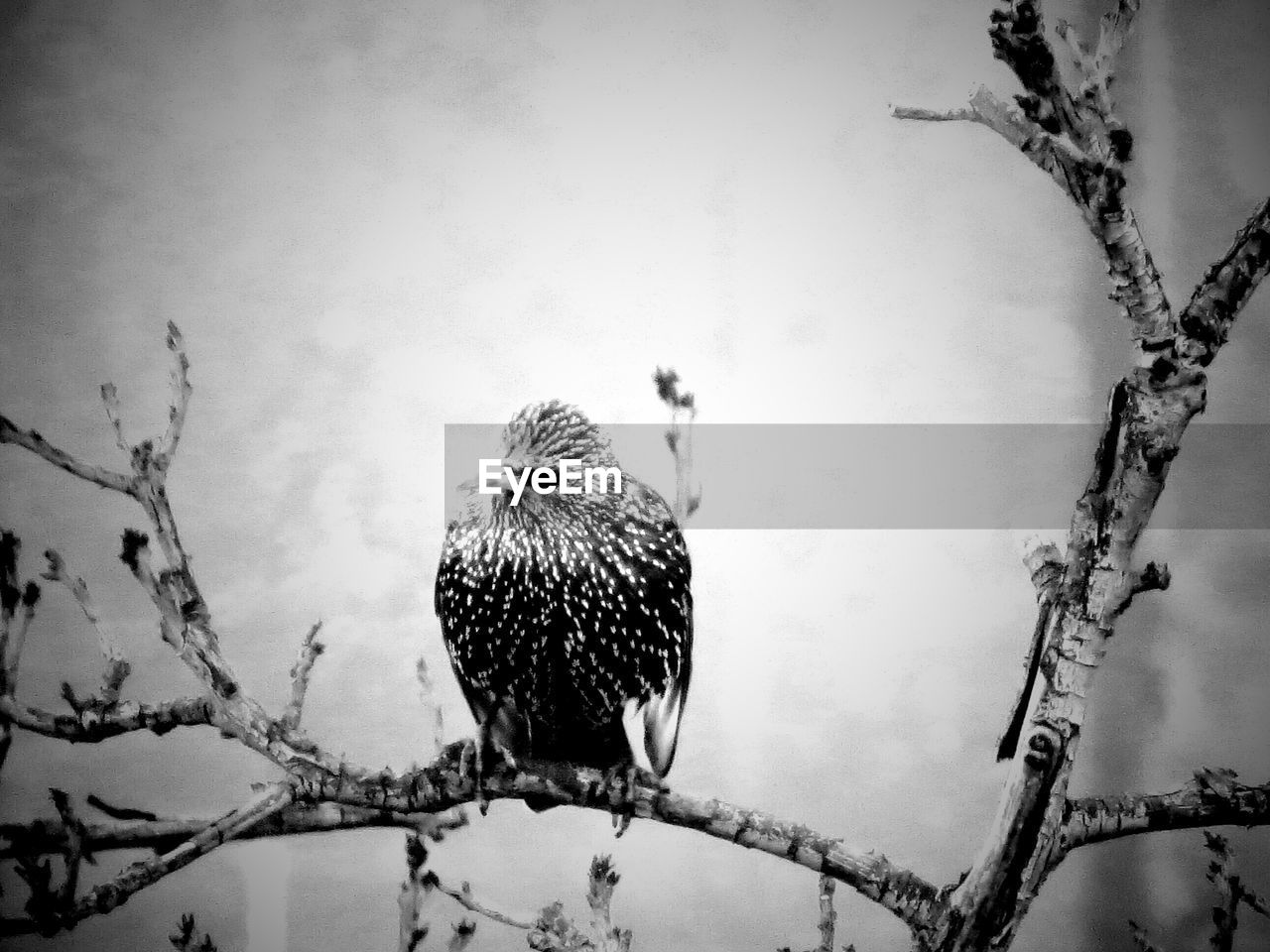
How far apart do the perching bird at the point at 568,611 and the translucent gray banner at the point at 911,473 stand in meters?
0.11

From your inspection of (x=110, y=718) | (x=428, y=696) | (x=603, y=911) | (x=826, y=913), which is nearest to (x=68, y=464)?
(x=110, y=718)

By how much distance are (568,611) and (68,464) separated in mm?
817

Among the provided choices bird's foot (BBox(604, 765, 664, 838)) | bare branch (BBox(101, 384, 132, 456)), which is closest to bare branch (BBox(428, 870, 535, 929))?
bird's foot (BBox(604, 765, 664, 838))

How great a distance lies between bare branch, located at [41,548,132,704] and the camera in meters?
1.30

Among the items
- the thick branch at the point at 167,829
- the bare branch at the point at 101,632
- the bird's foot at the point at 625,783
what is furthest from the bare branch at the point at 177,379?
the bird's foot at the point at 625,783

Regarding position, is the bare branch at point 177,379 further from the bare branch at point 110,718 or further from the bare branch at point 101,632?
the bare branch at point 110,718

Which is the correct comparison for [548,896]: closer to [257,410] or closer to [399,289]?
[257,410]

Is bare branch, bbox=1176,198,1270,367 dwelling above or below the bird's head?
above

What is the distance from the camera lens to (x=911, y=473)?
148 centimetres

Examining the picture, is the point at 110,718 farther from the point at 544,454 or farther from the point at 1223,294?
the point at 1223,294

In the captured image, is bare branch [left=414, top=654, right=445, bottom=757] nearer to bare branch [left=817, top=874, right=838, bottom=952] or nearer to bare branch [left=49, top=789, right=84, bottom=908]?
bare branch [left=49, top=789, right=84, bottom=908]

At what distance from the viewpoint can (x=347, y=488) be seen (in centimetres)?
150

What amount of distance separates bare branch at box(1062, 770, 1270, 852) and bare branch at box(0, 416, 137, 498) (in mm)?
1471

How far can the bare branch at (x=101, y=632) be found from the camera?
4.25 feet
